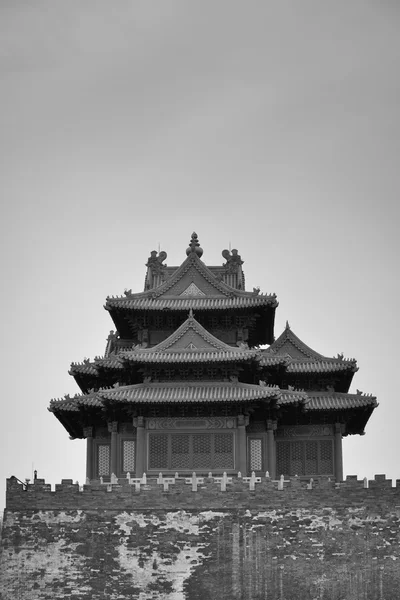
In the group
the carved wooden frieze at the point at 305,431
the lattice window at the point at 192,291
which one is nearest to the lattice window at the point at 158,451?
the carved wooden frieze at the point at 305,431

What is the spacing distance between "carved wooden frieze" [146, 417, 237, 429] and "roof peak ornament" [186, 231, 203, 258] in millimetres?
9905

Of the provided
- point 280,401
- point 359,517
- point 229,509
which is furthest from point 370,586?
point 280,401

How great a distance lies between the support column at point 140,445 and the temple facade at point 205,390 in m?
0.04

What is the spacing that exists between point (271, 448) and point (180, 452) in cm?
404

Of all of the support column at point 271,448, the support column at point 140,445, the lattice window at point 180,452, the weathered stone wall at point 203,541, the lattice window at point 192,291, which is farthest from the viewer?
the lattice window at point 192,291

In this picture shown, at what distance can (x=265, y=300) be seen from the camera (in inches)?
1991

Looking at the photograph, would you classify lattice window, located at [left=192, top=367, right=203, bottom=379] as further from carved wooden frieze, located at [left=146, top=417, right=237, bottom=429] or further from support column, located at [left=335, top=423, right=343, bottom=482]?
support column, located at [left=335, top=423, right=343, bottom=482]

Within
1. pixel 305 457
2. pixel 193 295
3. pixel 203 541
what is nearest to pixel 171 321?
pixel 193 295

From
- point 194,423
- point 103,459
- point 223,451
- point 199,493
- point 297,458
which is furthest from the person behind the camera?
point 103,459

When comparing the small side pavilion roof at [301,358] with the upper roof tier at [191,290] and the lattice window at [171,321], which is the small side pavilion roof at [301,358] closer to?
the upper roof tier at [191,290]

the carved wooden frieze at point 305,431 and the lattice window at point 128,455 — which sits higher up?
the carved wooden frieze at point 305,431

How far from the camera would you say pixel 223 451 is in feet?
152

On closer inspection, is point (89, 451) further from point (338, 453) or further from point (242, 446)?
point (338, 453)

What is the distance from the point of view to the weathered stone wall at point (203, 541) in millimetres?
40969
